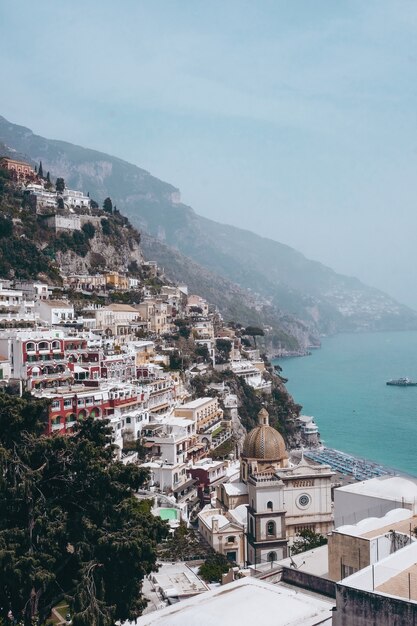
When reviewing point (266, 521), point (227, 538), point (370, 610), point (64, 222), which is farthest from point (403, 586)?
point (64, 222)

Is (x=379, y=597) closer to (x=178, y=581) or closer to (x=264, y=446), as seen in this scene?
(x=178, y=581)

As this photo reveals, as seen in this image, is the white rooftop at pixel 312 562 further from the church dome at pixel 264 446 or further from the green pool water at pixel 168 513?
the green pool water at pixel 168 513

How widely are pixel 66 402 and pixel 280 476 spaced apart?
10877 millimetres

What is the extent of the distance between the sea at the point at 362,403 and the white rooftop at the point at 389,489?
1234 inches

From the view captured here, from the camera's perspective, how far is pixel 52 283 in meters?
55.2

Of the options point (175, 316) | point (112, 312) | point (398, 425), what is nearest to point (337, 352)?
point (398, 425)

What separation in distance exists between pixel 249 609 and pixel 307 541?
41.8ft

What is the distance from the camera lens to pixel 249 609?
13.9 meters

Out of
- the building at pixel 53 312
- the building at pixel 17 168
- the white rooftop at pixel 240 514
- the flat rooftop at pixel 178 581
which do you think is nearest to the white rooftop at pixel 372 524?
the flat rooftop at pixel 178 581

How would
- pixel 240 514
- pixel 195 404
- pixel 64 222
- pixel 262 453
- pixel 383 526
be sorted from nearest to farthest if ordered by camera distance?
pixel 383 526 → pixel 240 514 → pixel 262 453 → pixel 195 404 → pixel 64 222

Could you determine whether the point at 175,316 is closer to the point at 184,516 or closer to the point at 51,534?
the point at 184,516

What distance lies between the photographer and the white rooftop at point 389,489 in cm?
2200

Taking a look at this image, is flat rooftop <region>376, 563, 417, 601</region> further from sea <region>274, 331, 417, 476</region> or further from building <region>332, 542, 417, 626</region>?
sea <region>274, 331, 417, 476</region>

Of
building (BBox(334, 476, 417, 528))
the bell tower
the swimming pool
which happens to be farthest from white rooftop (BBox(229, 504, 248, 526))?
building (BBox(334, 476, 417, 528))
